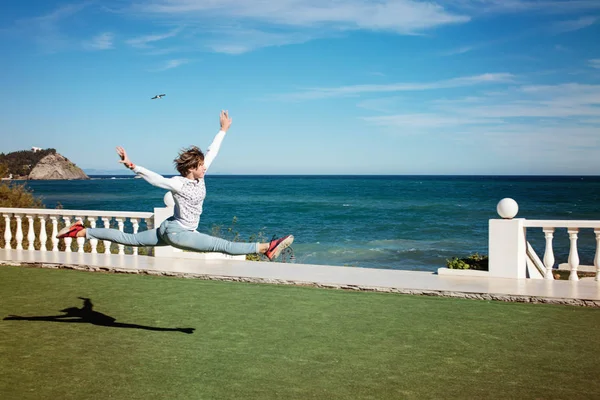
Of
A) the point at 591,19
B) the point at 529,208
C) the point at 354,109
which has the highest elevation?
the point at 591,19

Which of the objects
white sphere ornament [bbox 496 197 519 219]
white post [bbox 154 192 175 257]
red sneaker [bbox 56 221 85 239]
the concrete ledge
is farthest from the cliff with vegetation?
red sneaker [bbox 56 221 85 239]

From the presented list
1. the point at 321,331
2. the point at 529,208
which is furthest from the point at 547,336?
the point at 529,208

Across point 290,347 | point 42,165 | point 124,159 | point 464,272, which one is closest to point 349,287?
point 464,272

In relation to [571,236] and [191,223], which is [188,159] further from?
[571,236]

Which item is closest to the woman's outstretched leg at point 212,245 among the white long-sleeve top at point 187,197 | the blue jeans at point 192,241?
the blue jeans at point 192,241

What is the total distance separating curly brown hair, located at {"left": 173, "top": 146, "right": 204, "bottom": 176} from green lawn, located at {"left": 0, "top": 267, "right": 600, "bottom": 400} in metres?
1.57

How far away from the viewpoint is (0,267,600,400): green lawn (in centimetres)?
439

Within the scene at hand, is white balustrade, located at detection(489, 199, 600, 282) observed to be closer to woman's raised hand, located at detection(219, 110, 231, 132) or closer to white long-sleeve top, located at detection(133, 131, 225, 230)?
woman's raised hand, located at detection(219, 110, 231, 132)

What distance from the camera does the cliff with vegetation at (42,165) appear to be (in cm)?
11742

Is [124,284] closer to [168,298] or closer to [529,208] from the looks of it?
[168,298]

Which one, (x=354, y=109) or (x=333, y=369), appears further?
(x=354, y=109)

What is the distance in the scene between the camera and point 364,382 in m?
4.51

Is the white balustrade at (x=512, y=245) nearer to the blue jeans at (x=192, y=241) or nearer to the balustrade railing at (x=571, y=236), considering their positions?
the balustrade railing at (x=571, y=236)

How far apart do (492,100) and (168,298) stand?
60.7m
